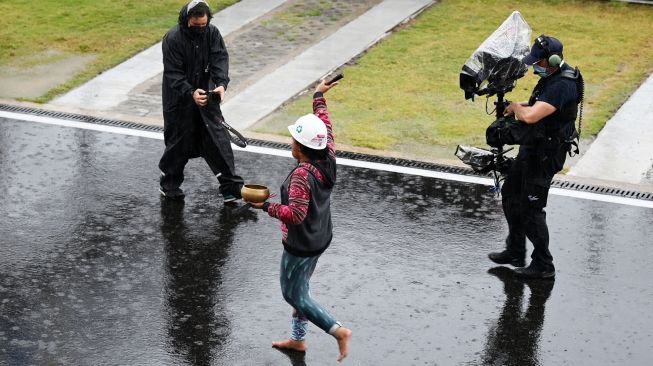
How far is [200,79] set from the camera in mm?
9570

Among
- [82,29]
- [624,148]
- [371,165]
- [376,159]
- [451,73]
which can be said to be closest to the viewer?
[371,165]

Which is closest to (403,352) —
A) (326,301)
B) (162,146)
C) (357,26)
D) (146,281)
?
(326,301)

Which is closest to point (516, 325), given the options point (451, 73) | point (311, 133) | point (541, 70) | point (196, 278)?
point (541, 70)

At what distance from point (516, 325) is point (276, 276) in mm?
1853

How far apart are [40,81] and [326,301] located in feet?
21.4

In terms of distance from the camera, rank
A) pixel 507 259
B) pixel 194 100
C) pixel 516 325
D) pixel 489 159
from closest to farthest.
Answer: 1. pixel 516 325
2. pixel 489 159
3. pixel 507 259
4. pixel 194 100

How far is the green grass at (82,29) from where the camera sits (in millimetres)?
13984

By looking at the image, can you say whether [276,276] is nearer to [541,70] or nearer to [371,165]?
[541,70]

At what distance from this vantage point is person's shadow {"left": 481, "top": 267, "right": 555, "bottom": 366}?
7.31 m

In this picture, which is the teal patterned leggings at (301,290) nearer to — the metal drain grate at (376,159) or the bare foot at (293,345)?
the bare foot at (293,345)

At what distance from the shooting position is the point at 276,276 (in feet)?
27.5

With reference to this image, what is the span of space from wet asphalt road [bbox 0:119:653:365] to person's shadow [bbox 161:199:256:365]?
0.05 feet

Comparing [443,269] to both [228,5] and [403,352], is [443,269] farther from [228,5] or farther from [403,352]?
[228,5]

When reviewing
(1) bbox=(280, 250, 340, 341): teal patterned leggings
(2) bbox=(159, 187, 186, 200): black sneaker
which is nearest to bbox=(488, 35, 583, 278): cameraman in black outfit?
(1) bbox=(280, 250, 340, 341): teal patterned leggings
